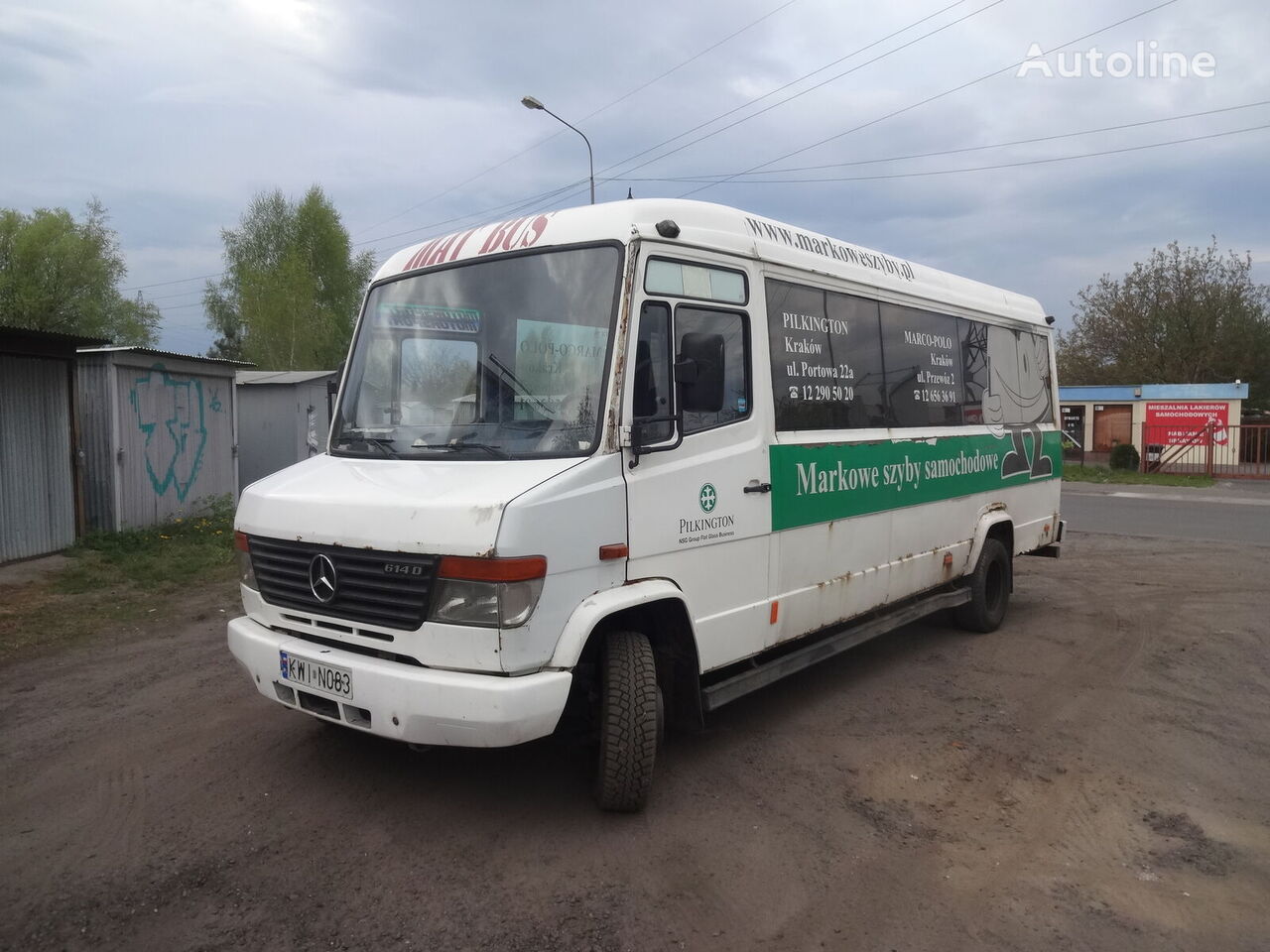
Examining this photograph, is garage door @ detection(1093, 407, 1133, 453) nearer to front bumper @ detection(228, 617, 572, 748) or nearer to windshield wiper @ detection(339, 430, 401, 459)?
windshield wiper @ detection(339, 430, 401, 459)

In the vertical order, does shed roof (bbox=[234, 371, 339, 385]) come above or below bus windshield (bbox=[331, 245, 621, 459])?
above

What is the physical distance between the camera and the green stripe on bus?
5090 millimetres

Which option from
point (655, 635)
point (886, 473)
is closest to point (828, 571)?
point (886, 473)

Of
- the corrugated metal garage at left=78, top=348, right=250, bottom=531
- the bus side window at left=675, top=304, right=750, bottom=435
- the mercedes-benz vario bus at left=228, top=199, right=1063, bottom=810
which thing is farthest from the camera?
the corrugated metal garage at left=78, top=348, right=250, bottom=531

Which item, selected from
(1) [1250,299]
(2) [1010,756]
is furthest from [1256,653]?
(1) [1250,299]

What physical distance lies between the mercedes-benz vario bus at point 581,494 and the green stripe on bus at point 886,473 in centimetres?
3

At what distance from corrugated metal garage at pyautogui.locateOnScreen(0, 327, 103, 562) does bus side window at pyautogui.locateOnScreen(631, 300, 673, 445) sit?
26.9 ft

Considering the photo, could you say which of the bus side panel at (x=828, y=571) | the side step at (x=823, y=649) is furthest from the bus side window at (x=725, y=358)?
the side step at (x=823, y=649)

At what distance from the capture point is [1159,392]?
1201 inches

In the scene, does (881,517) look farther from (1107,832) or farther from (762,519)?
(1107,832)

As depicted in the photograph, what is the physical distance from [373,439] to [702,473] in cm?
172

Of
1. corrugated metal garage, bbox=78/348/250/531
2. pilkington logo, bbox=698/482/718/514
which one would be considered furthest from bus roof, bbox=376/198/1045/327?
corrugated metal garage, bbox=78/348/250/531

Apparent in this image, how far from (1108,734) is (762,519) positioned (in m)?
2.47

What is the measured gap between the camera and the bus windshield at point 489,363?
13.3 ft
